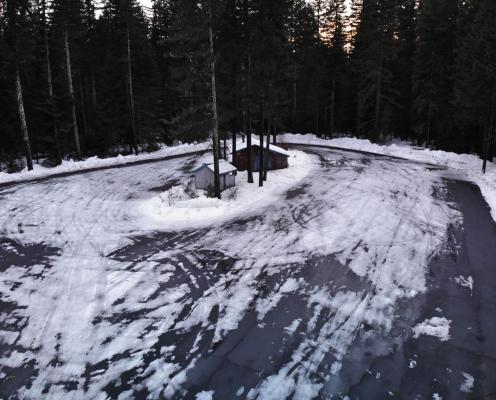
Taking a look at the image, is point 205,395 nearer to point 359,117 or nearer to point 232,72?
point 232,72

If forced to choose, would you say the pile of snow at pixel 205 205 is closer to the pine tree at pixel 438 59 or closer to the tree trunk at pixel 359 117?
the pine tree at pixel 438 59

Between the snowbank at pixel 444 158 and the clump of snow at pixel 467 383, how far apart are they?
1143 centimetres

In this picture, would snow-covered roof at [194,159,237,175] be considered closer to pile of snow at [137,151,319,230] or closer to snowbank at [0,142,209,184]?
pile of snow at [137,151,319,230]

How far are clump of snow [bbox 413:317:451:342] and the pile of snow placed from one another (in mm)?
9540

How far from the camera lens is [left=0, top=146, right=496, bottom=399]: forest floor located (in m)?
7.57

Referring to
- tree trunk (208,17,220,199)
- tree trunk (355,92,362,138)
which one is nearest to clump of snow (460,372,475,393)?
tree trunk (208,17,220,199)

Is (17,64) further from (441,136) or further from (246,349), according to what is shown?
(441,136)

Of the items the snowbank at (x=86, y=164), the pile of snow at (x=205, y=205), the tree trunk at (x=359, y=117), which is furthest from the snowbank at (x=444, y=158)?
the snowbank at (x=86, y=164)

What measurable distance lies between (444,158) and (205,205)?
22.3 metres

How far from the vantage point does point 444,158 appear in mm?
31453

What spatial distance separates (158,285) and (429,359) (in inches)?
284

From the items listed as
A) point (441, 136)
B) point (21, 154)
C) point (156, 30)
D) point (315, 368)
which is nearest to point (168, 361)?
point (315, 368)

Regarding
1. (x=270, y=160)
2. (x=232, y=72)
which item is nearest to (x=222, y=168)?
(x=232, y=72)

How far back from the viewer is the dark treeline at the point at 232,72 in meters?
20.9
